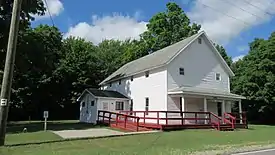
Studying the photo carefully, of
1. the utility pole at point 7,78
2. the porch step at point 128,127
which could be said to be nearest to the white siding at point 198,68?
the porch step at point 128,127

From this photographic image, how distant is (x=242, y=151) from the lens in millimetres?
10516

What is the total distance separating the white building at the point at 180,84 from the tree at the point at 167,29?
63.9 ft

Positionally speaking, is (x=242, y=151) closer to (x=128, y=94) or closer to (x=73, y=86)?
(x=128, y=94)

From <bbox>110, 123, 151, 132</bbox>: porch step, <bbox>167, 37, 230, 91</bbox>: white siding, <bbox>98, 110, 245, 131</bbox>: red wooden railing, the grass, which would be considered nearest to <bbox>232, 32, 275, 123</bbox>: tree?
<bbox>167, 37, 230, 91</bbox>: white siding

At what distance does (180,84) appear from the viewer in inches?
954

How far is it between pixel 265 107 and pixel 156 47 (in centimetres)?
2119

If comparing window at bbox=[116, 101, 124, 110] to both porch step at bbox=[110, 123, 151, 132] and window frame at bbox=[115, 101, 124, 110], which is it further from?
porch step at bbox=[110, 123, 151, 132]

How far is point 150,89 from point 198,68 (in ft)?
16.2

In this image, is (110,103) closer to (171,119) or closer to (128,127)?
(128,127)

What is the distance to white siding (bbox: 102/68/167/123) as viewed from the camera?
23672 mm

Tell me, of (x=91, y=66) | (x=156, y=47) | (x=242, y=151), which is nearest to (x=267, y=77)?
(x=156, y=47)

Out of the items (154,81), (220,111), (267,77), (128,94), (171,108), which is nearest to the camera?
(171,108)

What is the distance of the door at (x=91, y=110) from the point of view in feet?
94.0

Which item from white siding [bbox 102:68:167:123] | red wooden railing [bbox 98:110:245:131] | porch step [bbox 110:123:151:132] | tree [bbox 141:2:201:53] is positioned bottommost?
porch step [bbox 110:123:151:132]
